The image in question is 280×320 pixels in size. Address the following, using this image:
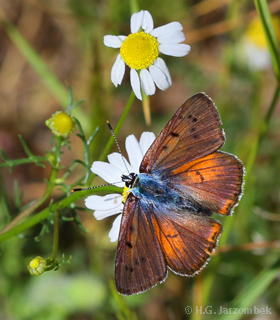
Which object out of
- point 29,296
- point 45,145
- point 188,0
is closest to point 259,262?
point 29,296

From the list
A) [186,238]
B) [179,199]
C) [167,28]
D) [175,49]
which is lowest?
[186,238]

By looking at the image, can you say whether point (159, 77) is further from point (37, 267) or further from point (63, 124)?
point (37, 267)

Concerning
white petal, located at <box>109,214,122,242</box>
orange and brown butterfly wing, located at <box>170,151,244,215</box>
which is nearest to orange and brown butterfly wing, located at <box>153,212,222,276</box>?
orange and brown butterfly wing, located at <box>170,151,244,215</box>

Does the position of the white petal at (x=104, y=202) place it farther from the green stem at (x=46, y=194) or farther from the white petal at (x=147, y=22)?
the white petal at (x=147, y=22)

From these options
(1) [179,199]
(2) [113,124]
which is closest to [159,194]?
(1) [179,199]

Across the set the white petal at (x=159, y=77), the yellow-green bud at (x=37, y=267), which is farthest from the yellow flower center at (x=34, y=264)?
the white petal at (x=159, y=77)

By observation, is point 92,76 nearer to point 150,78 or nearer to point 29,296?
point 150,78
